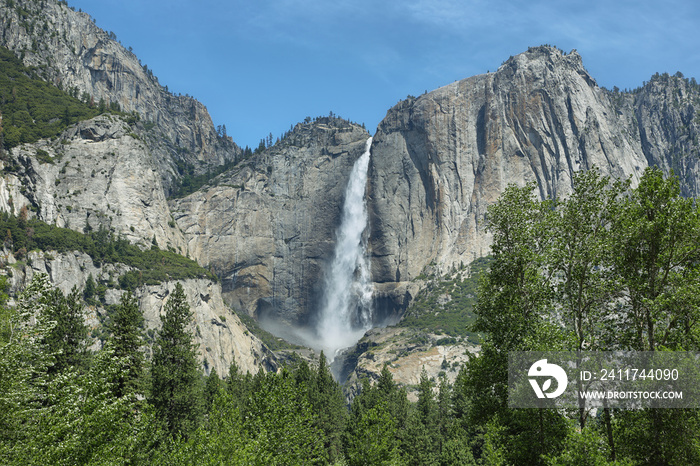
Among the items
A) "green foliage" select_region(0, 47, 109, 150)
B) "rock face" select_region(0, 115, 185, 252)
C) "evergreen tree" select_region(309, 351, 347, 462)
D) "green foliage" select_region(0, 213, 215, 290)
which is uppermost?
"green foliage" select_region(0, 47, 109, 150)

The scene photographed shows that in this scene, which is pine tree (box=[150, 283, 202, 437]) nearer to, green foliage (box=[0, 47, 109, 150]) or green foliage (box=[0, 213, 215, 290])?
green foliage (box=[0, 213, 215, 290])

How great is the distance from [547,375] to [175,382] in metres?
34.5

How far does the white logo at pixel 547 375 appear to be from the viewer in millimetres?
29969

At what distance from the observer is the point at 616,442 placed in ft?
96.5

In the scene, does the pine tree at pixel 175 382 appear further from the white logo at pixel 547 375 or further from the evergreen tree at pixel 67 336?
the white logo at pixel 547 375

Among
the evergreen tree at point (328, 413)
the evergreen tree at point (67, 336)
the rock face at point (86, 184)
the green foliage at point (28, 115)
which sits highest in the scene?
the green foliage at point (28, 115)

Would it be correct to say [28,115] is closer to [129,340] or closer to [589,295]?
[129,340]

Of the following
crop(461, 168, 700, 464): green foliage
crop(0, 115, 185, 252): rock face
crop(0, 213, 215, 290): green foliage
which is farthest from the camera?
crop(0, 115, 185, 252): rock face

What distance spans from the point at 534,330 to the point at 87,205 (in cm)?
17275
